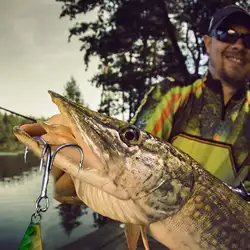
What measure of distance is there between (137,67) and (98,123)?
14.0 metres

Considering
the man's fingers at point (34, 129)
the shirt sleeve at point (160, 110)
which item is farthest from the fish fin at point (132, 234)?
the shirt sleeve at point (160, 110)

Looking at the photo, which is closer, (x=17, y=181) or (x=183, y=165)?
(x=183, y=165)

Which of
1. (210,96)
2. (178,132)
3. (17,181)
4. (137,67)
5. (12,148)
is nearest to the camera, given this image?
(178,132)

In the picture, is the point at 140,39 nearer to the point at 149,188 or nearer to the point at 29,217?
the point at 29,217

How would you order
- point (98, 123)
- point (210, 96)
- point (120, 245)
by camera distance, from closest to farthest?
1. point (98, 123)
2. point (210, 96)
3. point (120, 245)

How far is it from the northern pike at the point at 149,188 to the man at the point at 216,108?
1.20m

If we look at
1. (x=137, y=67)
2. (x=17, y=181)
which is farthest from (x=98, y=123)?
(x=17, y=181)

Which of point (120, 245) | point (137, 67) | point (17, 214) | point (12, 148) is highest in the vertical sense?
point (137, 67)

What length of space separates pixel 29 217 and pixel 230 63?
10.1m

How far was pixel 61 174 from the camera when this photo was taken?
6.31 feet

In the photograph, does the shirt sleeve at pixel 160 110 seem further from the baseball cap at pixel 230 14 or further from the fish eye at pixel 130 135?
the fish eye at pixel 130 135

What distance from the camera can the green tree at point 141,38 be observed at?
43.4 feet

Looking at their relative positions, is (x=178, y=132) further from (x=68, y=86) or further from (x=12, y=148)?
(x=68, y=86)

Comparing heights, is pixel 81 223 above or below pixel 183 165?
below
